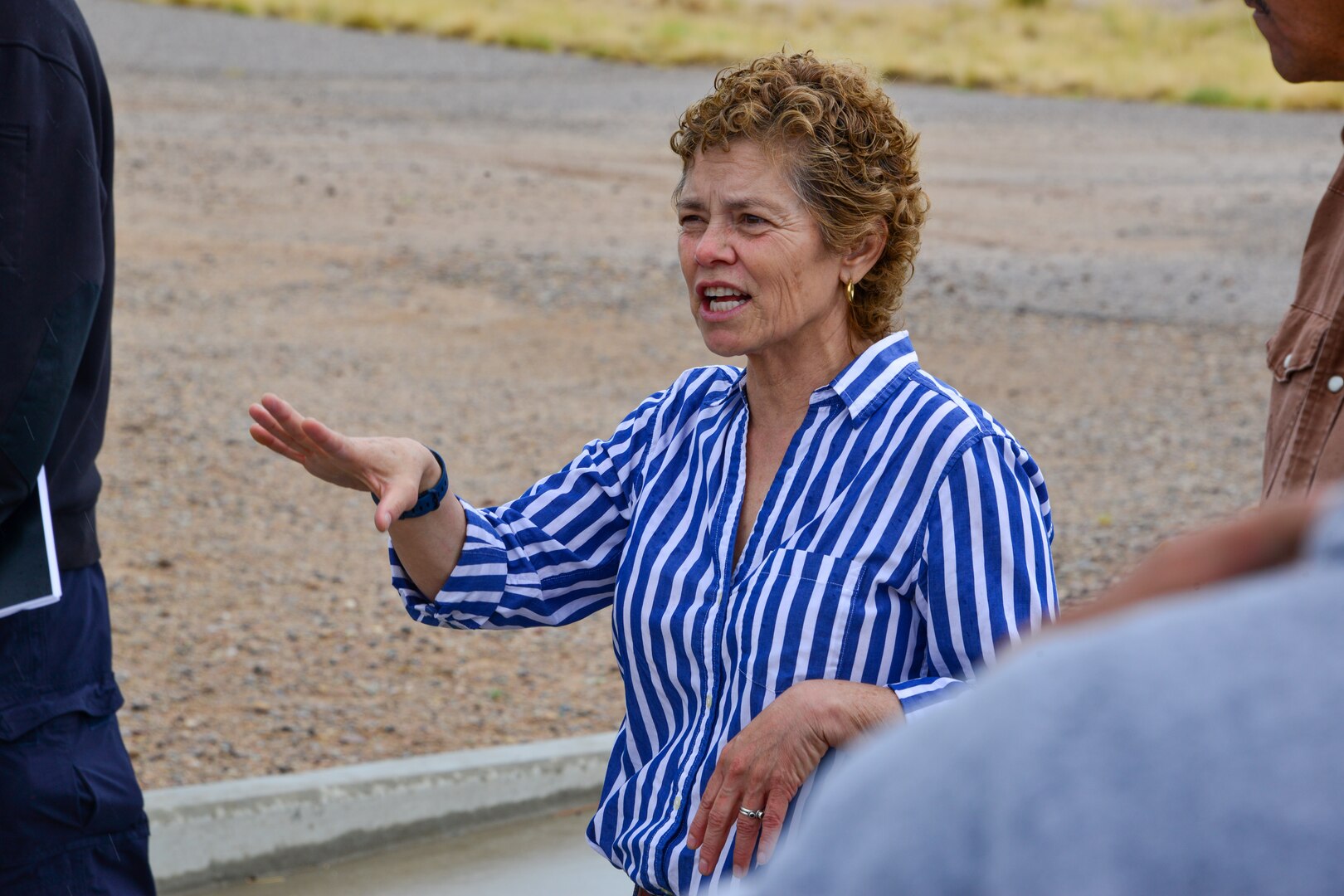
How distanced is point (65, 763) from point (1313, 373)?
1930mm

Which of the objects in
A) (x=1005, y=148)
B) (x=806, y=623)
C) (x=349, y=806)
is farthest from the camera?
(x=1005, y=148)

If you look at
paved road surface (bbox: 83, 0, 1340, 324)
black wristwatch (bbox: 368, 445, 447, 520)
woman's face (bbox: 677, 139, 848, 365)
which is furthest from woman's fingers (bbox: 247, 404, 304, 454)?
paved road surface (bbox: 83, 0, 1340, 324)

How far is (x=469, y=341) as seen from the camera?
979 cm

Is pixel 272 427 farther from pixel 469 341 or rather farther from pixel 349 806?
pixel 469 341

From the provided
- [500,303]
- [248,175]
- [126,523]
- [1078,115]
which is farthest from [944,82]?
[126,523]

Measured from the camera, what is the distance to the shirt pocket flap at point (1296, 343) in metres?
2.49

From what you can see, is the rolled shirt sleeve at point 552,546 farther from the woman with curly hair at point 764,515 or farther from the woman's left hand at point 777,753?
the woman's left hand at point 777,753

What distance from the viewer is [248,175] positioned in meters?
14.2

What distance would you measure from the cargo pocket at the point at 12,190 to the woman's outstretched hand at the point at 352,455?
39 cm

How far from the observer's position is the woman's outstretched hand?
7.62 feet

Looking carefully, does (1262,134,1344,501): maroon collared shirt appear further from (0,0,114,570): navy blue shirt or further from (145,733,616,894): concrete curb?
(145,733,616,894): concrete curb

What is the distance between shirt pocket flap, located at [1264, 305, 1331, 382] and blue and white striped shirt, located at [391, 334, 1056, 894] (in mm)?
509

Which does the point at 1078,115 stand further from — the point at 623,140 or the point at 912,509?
the point at 912,509

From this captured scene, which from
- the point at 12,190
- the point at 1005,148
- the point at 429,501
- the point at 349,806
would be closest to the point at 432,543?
the point at 429,501
